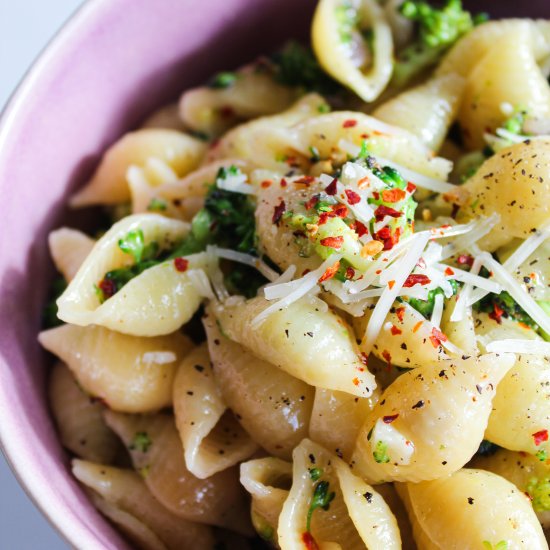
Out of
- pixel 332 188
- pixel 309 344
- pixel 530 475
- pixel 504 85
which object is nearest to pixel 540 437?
pixel 530 475

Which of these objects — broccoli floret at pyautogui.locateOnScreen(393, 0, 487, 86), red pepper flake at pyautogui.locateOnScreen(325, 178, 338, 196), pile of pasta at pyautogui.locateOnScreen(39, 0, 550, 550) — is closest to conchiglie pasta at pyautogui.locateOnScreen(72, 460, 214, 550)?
pile of pasta at pyautogui.locateOnScreen(39, 0, 550, 550)

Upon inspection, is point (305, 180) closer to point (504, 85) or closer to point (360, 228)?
point (360, 228)

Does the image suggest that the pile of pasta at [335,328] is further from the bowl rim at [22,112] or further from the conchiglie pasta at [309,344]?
the bowl rim at [22,112]

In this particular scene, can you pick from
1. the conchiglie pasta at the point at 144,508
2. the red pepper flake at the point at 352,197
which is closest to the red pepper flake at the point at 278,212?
the red pepper flake at the point at 352,197

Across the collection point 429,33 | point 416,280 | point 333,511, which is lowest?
point 333,511

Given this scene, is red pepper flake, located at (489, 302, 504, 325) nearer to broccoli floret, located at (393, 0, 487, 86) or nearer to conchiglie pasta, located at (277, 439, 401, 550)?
conchiglie pasta, located at (277, 439, 401, 550)

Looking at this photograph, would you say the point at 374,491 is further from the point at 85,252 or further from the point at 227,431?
the point at 85,252
